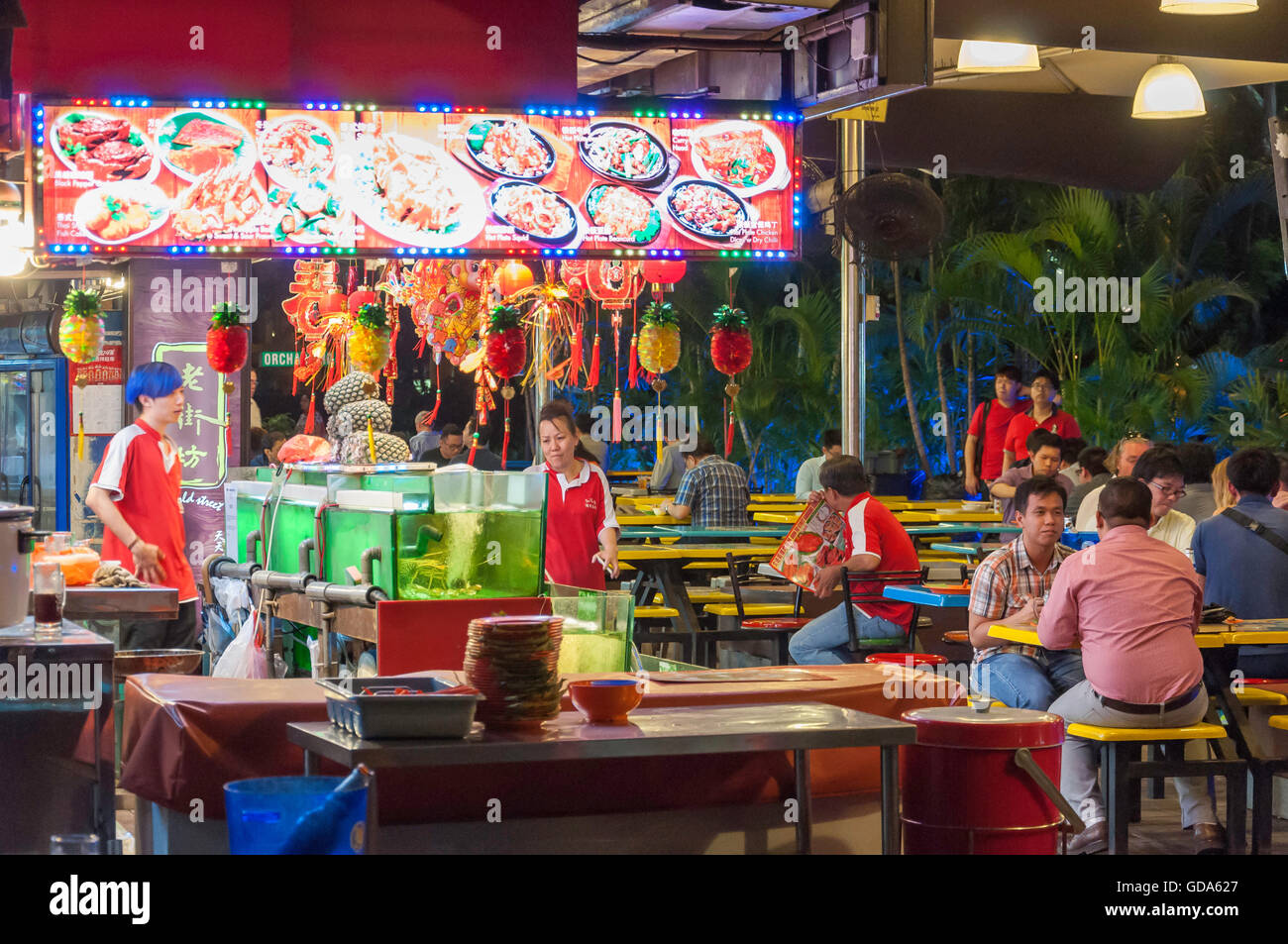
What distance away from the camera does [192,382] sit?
977 cm

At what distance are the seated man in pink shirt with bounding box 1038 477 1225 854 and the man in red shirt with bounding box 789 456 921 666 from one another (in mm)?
2098

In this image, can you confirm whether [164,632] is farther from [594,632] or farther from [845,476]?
[845,476]

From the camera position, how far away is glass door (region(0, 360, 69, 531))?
14.4 m

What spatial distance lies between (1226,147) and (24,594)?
15.5 metres

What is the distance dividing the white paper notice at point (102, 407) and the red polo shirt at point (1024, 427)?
6.96 metres

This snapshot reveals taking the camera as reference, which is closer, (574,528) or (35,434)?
(574,528)

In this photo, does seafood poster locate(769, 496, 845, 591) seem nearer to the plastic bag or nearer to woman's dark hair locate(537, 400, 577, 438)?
woman's dark hair locate(537, 400, 577, 438)

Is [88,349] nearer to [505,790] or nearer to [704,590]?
[704,590]

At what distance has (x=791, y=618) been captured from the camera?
9.03m

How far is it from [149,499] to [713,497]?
4403 millimetres

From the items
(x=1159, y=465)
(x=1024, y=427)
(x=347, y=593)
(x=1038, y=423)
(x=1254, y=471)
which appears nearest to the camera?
(x=347, y=593)

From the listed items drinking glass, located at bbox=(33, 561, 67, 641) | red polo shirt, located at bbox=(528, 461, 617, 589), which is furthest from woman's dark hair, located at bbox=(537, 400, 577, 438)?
drinking glass, located at bbox=(33, 561, 67, 641)

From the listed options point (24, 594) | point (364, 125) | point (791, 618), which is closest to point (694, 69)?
point (364, 125)

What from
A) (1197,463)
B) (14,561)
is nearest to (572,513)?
(14,561)
